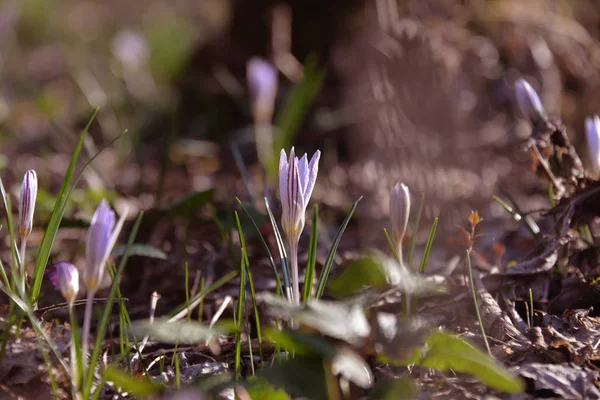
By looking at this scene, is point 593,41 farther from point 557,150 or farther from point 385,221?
point 557,150

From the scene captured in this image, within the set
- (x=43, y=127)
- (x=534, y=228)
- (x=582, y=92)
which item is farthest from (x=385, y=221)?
(x=43, y=127)

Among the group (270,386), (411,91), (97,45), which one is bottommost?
(97,45)

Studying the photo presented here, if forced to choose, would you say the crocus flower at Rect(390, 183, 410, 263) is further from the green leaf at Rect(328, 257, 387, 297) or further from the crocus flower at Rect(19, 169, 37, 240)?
the crocus flower at Rect(19, 169, 37, 240)

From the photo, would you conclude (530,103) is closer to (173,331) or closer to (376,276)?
(376,276)

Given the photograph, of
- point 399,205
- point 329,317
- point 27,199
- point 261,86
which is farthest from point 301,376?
point 261,86

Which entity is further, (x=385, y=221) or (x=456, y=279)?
(x=385, y=221)

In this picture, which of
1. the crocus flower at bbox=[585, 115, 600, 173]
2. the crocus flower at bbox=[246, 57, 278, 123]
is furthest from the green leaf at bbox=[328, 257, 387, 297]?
the crocus flower at bbox=[246, 57, 278, 123]
